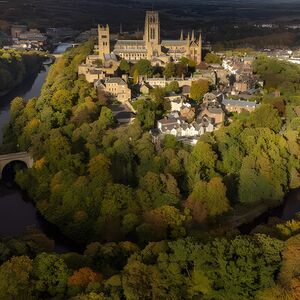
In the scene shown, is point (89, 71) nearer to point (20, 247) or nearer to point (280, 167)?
point (280, 167)

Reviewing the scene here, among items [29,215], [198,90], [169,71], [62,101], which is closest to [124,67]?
[169,71]

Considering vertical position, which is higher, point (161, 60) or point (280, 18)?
point (161, 60)

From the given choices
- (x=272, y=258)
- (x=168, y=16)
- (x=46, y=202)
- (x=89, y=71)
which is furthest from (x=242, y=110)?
(x=168, y=16)

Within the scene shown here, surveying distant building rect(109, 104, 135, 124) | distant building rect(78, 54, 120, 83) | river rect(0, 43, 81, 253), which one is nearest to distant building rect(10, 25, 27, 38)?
distant building rect(78, 54, 120, 83)

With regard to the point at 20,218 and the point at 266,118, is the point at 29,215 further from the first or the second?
the point at 266,118

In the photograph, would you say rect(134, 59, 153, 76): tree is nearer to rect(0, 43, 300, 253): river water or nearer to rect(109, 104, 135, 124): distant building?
rect(109, 104, 135, 124): distant building
